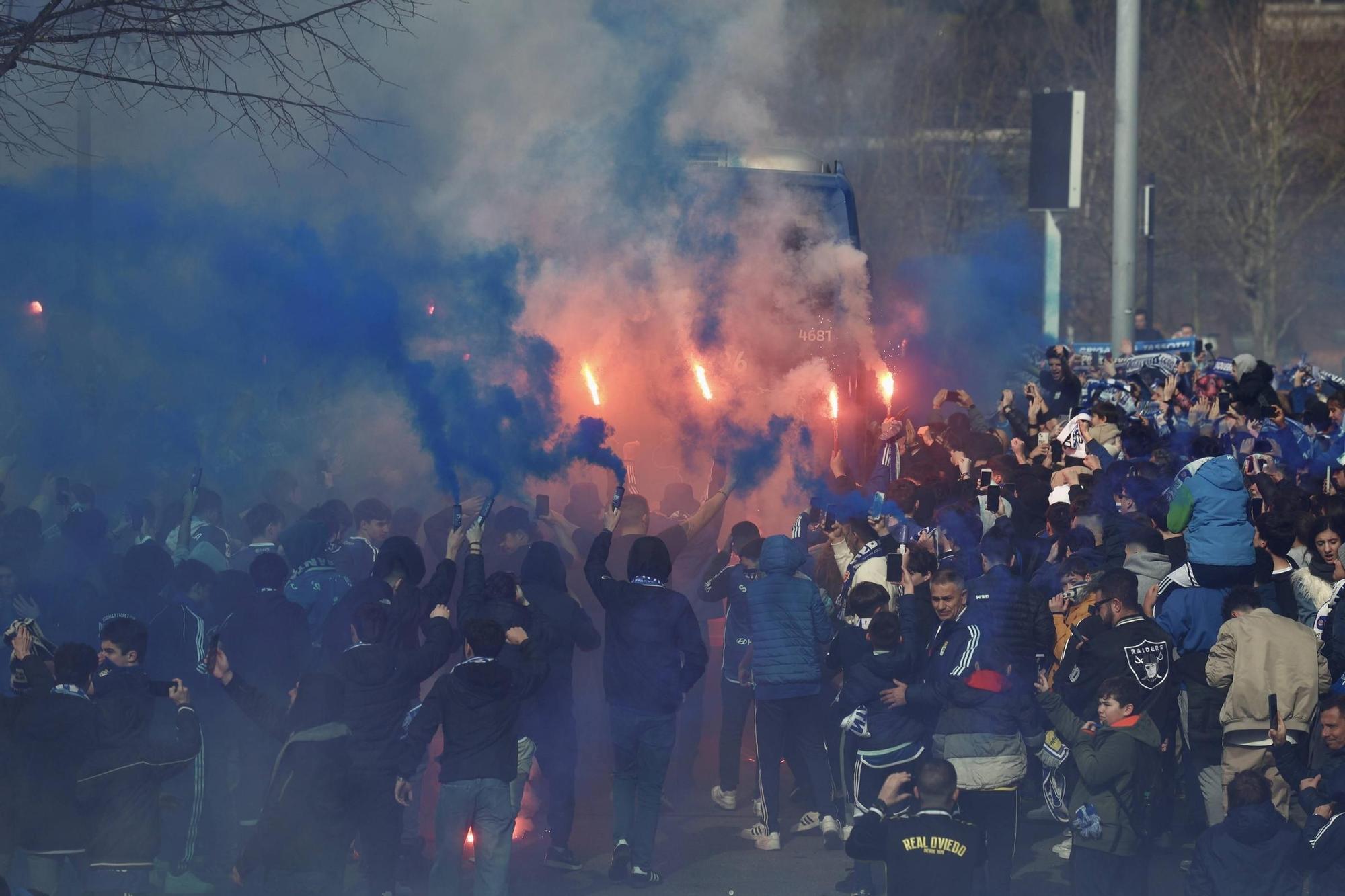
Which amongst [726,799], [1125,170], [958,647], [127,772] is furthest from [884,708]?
[1125,170]

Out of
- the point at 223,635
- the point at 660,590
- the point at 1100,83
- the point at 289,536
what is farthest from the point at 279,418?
the point at 1100,83

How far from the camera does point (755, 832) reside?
7203 millimetres

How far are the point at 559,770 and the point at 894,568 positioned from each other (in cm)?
185

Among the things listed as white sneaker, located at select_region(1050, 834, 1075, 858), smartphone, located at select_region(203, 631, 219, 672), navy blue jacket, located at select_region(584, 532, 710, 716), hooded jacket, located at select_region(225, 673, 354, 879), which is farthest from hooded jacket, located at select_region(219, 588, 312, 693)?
white sneaker, located at select_region(1050, 834, 1075, 858)

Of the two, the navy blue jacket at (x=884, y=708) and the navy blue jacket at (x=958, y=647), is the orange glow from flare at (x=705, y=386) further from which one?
the navy blue jacket at (x=958, y=647)

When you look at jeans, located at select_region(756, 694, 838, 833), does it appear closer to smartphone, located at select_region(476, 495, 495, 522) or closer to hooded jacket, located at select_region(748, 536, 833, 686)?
hooded jacket, located at select_region(748, 536, 833, 686)

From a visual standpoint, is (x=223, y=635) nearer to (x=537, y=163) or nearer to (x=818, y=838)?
(x=818, y=838)

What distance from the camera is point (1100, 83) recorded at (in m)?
31.6

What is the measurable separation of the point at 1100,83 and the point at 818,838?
89.6 ft

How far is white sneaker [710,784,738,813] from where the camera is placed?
771 centimetres

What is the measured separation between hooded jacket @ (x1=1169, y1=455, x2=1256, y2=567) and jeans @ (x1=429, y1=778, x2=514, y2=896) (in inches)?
130

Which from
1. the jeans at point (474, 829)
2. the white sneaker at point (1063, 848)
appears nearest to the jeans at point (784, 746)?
the white sneaker at point (1063, 848)

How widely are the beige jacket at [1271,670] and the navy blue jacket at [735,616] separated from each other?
239cm

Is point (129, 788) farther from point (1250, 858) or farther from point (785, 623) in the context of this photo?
point (1250, 858)
